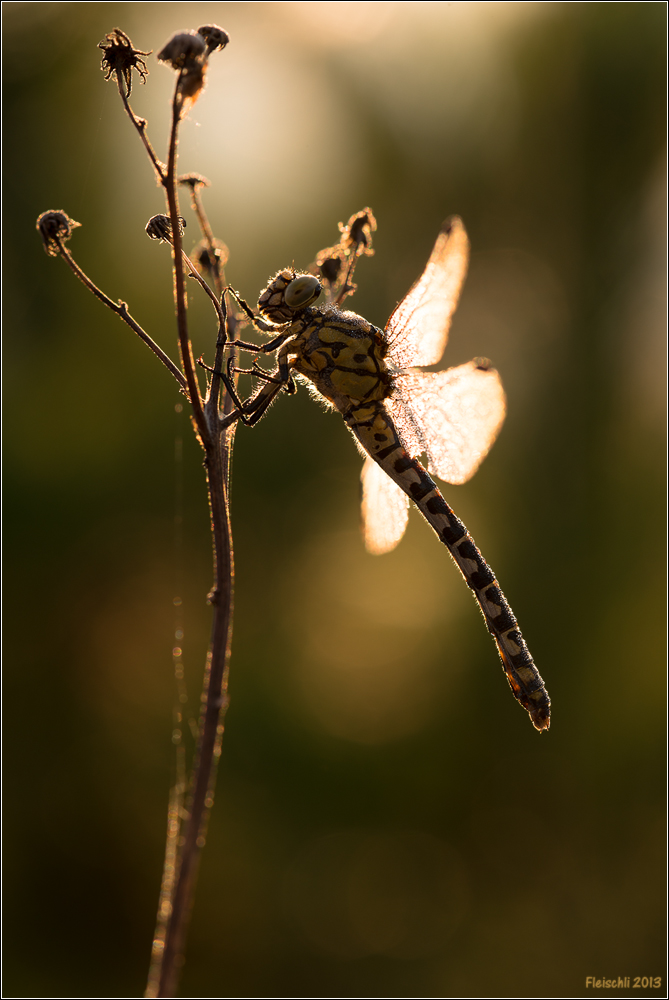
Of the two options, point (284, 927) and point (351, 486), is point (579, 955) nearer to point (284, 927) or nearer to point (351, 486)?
point (284, 927)

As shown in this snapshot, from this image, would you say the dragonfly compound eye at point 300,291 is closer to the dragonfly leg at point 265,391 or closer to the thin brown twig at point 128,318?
the dragonfly leg at point 265,391

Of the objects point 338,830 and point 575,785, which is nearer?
point 338,830

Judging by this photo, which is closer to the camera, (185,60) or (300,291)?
(185,60)

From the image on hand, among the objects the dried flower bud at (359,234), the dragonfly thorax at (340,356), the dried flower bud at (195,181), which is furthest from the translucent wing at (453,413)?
the dried flower bud at (195,181)

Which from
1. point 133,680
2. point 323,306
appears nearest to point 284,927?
point 133,680

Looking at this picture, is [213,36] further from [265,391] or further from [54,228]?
[265,391]

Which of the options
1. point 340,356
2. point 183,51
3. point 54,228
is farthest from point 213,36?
Result: point 340,356
